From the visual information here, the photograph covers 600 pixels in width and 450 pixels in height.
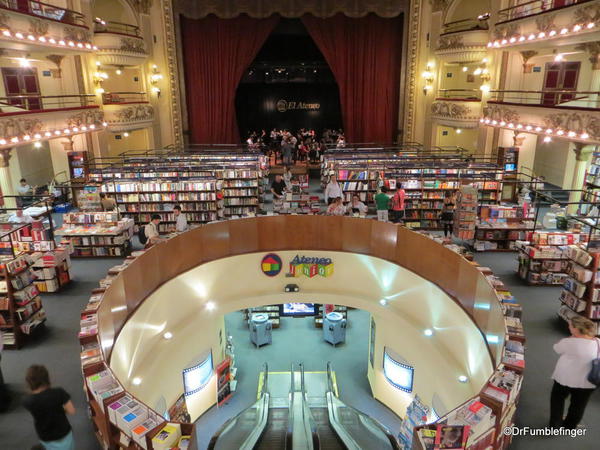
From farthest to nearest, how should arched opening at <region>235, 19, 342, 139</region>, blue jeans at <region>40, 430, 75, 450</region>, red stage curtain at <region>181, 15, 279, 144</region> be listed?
1. arched opening at <region>235, 19, 342, 139</region>
2. red stage curtain at <region>181, 15, 279, 144</region>
3. blue jeans at <region>40, 430, 75, 450</region>

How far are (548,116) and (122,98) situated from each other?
14.8 m

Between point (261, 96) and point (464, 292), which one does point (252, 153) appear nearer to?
point (261, 96)

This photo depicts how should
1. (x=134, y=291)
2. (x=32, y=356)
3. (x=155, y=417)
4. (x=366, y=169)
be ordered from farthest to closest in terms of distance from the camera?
(x=366, y=169) < (x=134, y=291) < (x=32, y=356) < (x=155, y=417)

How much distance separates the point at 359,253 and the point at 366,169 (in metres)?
3.26

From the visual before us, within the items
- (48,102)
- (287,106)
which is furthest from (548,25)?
(48,102)

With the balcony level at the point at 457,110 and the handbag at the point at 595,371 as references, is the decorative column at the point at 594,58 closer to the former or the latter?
the balcony level at the point at 457,110

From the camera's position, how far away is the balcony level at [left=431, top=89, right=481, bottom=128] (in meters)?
15.2

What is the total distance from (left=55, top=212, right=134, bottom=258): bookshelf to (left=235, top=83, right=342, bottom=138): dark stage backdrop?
476 inches

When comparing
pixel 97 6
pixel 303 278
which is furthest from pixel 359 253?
pixel 97 6

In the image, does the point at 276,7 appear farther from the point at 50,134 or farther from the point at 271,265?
the point at 271,265

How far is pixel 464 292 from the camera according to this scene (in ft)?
22.7

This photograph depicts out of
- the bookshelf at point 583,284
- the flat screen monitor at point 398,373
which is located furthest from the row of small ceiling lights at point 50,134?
the bookshelf at point 583,284

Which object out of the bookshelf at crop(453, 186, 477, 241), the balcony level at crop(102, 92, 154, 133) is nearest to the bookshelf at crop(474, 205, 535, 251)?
the bookshelf at crop(453, 186, 477, 241)

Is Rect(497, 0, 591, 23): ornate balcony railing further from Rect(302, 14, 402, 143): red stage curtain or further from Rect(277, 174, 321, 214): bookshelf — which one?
Rect(277, 174, 321, 214): bookshelf
